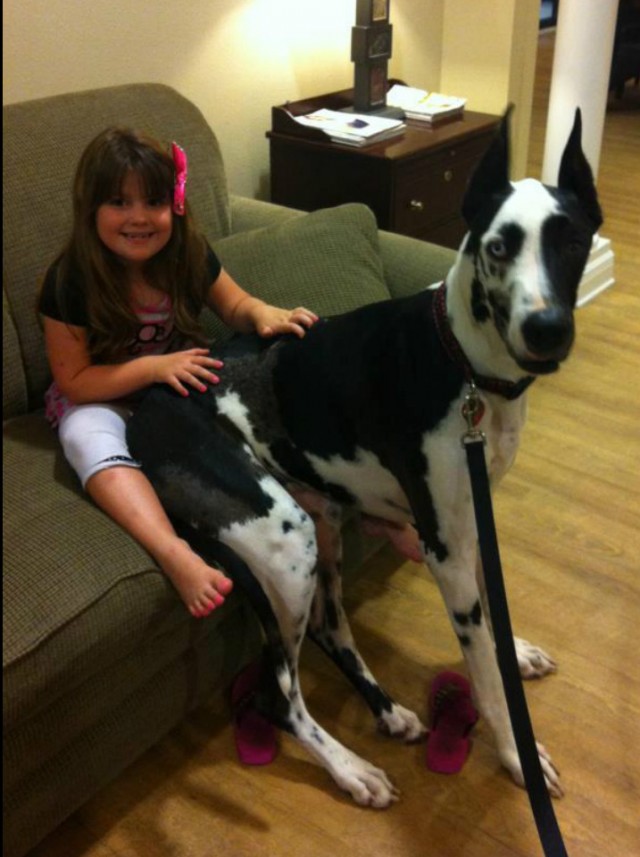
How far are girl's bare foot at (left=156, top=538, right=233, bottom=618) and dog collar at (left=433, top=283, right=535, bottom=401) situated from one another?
0.53 metres

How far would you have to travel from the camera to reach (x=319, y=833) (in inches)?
60.0

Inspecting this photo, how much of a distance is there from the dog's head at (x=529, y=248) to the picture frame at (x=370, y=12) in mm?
1739

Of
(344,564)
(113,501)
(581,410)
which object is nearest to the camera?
(113,501)

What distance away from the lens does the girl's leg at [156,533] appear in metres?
1.43

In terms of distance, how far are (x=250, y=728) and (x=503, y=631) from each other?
2.03 feet

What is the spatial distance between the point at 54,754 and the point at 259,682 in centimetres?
40

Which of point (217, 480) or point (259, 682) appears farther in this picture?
point (259, 682)

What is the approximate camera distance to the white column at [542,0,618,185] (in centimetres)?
306

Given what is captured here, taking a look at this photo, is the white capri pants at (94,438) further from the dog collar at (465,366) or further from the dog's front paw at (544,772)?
the dog's front paw at (544,772)

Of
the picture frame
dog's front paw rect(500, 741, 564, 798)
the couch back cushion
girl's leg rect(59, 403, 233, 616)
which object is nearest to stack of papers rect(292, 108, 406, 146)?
the picture frame

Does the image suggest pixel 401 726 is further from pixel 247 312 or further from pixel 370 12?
pixel 370 12

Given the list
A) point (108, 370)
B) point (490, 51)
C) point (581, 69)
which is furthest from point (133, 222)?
point (490, 51)

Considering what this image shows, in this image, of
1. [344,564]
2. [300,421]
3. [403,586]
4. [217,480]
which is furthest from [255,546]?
[403,586]

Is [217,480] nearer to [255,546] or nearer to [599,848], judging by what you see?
[255,546]
